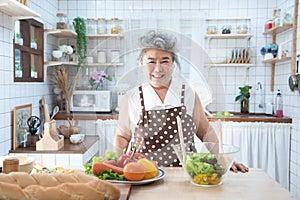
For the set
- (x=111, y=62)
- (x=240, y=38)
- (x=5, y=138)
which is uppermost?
(x=240, y=38)

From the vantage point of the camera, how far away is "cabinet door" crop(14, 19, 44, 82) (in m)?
2.71

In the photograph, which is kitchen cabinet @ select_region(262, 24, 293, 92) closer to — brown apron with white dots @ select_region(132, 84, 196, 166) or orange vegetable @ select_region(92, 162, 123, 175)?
brown apron with white dots @ select_region(132, 84, 196, 166)

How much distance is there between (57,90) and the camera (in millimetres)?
3523

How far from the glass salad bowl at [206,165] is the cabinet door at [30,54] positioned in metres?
1.88

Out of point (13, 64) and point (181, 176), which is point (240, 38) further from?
point (181, 176)

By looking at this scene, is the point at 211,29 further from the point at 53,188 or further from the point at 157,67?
the point at 53,188

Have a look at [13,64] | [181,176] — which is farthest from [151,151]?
[13,64]

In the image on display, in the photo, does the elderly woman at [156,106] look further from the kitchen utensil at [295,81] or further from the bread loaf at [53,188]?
the kitchen utensil at [295,81]

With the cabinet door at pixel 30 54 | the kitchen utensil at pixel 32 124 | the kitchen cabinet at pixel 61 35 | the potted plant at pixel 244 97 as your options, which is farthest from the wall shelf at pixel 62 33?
the potted plant at pixel 244 97

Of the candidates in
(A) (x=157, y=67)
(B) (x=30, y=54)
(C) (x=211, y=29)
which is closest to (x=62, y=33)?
(B) (x=30, y=54)

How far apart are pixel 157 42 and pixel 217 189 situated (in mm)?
524

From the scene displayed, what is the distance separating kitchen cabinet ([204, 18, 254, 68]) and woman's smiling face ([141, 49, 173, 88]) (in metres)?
2.56

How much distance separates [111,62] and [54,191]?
1.54 feet

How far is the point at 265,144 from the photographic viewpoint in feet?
10.3
